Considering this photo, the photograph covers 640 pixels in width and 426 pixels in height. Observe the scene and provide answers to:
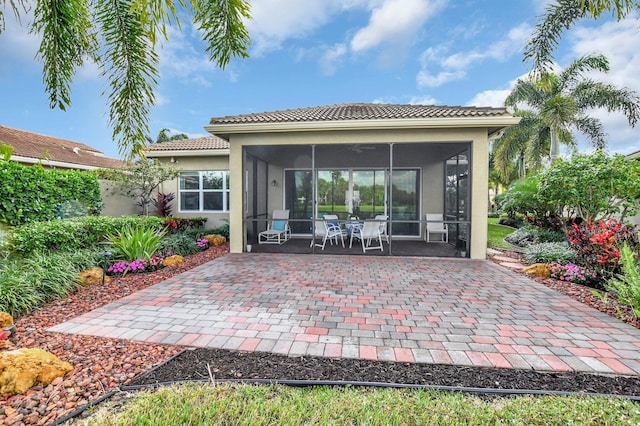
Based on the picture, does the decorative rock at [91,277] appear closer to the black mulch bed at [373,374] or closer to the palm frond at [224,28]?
the black mulch bed at [373,374]

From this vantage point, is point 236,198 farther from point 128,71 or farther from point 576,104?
point 576,104

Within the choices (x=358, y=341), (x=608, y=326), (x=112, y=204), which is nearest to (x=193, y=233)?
(x=112, y=204)

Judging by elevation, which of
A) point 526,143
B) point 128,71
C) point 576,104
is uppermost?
point 576,104

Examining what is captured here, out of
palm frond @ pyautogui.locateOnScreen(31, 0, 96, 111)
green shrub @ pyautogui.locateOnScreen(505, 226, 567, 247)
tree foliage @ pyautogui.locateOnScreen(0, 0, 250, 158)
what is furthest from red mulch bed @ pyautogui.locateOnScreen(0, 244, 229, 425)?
green shrub @ pyautogui.locateOnScreen(505, 226, 567, 247)

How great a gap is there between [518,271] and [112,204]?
1206 cm

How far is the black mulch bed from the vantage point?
229 centimetres

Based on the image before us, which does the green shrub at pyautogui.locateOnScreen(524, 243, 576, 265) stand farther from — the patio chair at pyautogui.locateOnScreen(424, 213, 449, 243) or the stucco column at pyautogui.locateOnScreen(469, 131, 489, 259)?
the patio chair at pyautogui.locateOnScreen(424, 213, 449, 243)

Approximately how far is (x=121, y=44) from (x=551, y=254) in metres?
8.81

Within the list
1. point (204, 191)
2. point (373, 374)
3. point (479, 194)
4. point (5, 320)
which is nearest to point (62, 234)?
point (5, 320)

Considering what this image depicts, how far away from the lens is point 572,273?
210 inches

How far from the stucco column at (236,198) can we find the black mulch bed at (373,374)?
18.2 ft

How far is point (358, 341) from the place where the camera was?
300 centimetres

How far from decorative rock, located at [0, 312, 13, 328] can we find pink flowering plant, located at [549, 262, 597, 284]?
8279 mm

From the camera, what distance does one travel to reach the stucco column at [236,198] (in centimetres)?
798
